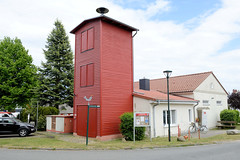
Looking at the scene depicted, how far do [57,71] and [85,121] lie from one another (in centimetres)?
946

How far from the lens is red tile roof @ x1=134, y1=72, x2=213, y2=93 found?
2272 centimetres

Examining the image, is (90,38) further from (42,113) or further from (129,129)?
(42,113)

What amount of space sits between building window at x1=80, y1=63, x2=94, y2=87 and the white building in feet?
12.7

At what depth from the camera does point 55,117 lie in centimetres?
1903

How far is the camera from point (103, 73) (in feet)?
49.3

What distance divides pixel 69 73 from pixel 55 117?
21.4 feet

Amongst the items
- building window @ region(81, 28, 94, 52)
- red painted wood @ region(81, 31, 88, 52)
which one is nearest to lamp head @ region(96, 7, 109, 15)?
building window @ region(81, 28, 94, 52)

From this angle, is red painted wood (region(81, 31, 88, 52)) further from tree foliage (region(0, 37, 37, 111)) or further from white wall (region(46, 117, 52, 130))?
tree foliage (region(0, 37, 37, 111))

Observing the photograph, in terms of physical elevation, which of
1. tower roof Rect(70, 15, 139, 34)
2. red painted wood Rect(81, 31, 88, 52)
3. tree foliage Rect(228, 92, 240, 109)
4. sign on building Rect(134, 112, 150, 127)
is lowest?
sign on building Rect(134, 112, 150, 127)

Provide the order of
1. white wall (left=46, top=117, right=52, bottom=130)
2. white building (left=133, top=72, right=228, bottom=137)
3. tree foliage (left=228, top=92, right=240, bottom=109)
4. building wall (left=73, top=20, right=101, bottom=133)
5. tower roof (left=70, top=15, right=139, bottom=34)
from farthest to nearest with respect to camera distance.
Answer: tree foliage (left=228, top=92, right=240, bottom=109) < white wall (left=46, top=117, right=52, bottom=130) < white building (left=133, top=72, right=228, bottom=137) < tower roof (left=70, top=15, right=139, bottom=34) < building wall (left=73, top=20, right=101, bottom=133)

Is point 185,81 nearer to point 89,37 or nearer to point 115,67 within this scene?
point 115,67

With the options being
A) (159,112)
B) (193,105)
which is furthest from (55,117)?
(193,105)

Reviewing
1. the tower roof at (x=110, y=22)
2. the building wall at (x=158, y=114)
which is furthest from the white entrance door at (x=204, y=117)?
the tower roof at (x=110, y=22)

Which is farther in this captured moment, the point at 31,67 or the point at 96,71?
the point at 31,67
